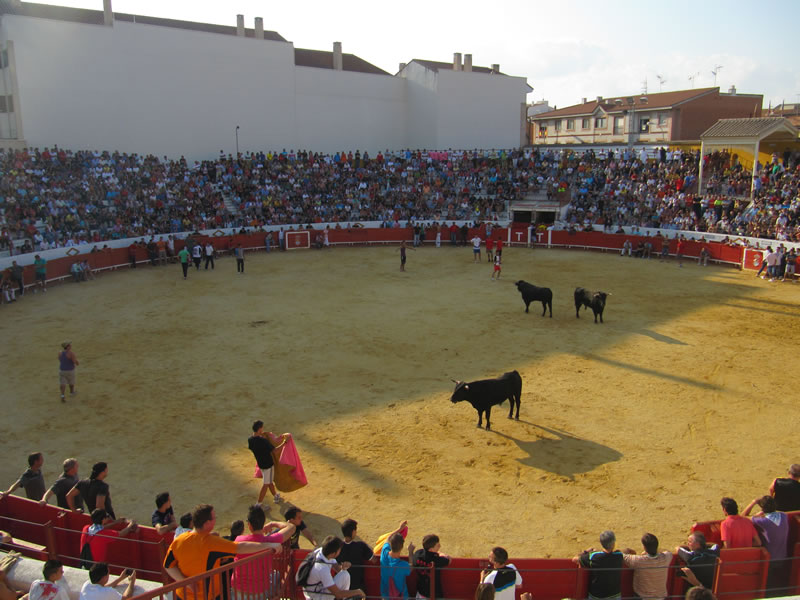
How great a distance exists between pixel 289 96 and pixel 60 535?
39.0 m

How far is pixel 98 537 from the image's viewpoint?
19.0 ft

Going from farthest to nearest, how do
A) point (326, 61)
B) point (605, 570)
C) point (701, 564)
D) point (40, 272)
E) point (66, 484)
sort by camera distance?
point (326, 61) < point (40, 272) < point (66, 484) < point (701, 564) < point (605, 570)

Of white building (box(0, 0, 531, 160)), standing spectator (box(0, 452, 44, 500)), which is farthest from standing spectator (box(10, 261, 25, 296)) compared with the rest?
standing spectator (box(0, 452, 44, 500))

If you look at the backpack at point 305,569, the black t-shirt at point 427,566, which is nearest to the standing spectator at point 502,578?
the black t-shirt at point 427,566

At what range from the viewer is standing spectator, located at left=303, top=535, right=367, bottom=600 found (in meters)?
4.96

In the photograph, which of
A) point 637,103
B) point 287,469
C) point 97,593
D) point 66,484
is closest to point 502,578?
point 97,593

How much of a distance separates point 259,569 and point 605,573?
9.57 ft

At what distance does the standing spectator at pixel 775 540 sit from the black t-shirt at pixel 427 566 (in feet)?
10.2

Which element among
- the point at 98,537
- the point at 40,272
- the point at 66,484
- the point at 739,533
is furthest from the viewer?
the point at 40,272

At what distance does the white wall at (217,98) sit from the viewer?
107 feet

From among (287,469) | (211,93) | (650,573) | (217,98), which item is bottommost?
(287,469)

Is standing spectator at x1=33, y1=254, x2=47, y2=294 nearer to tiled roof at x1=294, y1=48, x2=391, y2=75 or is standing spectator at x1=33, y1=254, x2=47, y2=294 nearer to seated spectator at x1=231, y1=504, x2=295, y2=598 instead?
seated spectator at x1=231, y1=504, x2=295, y2=598

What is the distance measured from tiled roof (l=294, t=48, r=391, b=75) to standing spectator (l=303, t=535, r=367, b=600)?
1693 inches

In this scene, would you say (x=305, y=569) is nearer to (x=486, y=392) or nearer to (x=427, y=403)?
(x=486, y=392)
